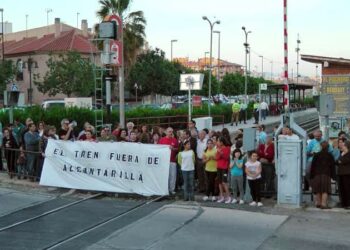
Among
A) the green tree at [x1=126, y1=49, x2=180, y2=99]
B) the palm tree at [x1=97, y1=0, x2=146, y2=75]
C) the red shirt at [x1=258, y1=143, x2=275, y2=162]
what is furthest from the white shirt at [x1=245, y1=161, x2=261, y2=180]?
the green tree at [x1=126, y1=49, x2=180, y2=99]

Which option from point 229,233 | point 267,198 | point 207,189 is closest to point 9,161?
point 207,189

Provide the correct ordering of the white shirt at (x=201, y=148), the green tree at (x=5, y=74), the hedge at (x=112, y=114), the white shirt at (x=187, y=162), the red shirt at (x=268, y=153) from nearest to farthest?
the white shirt at (x=187, y=162)
the red shirt at (x=268, y=153)
the white shirt at (x=201, y=148)
the hedge at (x=112, y=114)
the green tree at (x=5, y=74)

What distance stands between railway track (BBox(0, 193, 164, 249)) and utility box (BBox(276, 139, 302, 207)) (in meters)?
2.74

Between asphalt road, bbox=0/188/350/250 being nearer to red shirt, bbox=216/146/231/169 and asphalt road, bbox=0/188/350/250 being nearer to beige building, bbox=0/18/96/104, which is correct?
red shirt, bbox=216/146/231/169

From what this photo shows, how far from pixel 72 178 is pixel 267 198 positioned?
16.5 ft

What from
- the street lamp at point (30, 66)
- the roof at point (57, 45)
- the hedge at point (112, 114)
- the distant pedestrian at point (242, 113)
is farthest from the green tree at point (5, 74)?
the distant pedestrian at point (242, 113)

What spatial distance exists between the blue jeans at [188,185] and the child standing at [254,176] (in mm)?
1340

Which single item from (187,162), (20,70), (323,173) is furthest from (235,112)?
(20,70)

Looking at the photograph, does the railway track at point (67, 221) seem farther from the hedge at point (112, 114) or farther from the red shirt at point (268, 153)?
the hedge at point (112, 114)

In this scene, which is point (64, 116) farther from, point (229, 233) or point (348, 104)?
point (229, 233)

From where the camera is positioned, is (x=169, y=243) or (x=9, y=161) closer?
(x=169, y=243)

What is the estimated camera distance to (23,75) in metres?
76.0

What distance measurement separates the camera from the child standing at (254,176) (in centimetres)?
1212

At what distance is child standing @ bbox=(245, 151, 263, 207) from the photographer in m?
12.1
